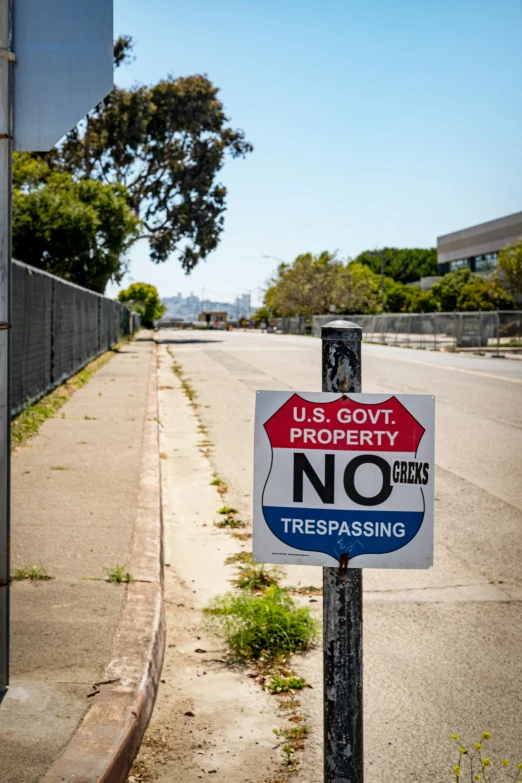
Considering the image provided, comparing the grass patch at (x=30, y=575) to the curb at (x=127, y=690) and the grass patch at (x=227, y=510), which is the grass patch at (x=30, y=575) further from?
the grass patch at (x=227, y=510)

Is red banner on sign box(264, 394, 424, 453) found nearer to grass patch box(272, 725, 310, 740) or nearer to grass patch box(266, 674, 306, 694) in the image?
grass patch box(272, 725, 310, 740)

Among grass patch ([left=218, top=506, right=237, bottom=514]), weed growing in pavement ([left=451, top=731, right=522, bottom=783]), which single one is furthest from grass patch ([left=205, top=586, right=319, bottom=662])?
grass patch ([left=218, top=506, right=237, bottom=514])

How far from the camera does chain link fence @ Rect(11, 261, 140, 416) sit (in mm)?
11242

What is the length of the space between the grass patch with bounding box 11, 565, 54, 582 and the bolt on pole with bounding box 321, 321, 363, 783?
2.94 metres

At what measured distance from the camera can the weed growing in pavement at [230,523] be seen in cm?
699

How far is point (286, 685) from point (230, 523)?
10.2ft

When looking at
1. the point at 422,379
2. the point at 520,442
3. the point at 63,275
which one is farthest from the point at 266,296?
the point at 520,442

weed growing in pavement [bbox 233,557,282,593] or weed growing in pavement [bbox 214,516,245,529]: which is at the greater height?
weed growing in pavement [bbox 214,516,245,529]

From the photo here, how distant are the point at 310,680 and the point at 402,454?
213 cm

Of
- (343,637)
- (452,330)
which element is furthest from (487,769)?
(452,330)

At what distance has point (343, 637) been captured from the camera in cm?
231

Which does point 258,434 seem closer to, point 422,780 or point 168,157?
point 422,780

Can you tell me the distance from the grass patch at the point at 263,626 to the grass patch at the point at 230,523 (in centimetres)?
202

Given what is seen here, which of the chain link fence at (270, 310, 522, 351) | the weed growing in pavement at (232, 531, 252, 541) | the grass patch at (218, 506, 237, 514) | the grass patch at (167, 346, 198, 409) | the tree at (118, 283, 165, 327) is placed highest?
the tree at (118, 283, 165, 327)
